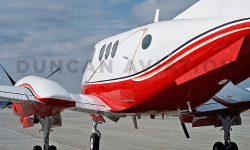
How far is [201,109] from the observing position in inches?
412

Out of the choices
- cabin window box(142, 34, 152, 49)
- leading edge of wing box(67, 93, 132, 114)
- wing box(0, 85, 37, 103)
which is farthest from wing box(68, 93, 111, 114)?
cabin window box(142, 34, 152, 49)

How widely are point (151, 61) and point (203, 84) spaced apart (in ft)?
5.00

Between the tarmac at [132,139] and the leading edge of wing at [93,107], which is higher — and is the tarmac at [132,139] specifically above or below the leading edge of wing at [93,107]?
below

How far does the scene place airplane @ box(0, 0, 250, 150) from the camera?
697 cm

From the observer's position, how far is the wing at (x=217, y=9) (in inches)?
277

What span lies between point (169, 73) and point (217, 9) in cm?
211

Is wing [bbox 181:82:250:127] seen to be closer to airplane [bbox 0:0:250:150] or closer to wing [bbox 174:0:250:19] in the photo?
airplane [bbox 0:0:250:150]

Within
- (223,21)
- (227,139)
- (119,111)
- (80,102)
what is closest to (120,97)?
(119,111)

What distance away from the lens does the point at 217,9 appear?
303 inches

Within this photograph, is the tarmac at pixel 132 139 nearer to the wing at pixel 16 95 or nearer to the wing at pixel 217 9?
the wing at pixel 16 95

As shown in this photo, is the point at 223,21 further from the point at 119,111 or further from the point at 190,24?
the point at 119,111

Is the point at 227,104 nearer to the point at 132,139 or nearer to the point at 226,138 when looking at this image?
the point at 226,138

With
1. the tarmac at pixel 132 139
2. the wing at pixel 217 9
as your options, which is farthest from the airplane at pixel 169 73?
the tarmac at pixel 132 139

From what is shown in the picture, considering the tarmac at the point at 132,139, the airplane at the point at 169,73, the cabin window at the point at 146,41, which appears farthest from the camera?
the tarmac at the point at 132,139
